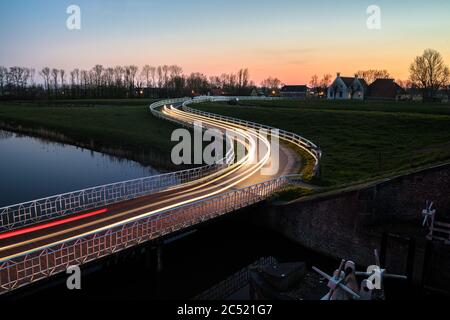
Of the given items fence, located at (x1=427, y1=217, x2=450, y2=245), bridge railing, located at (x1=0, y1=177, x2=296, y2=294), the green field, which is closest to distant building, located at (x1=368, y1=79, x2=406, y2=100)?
the green field

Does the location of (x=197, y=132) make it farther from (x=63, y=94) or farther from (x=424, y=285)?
(x=63, y=94)

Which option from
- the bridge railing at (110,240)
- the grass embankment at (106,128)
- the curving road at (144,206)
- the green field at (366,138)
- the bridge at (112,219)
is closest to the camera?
the bridge railing at (110,240)

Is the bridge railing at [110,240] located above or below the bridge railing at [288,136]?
below

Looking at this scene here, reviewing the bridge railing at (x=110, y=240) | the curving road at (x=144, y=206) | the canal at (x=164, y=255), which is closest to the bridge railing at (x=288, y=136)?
the curving road at (x=144, y=206)

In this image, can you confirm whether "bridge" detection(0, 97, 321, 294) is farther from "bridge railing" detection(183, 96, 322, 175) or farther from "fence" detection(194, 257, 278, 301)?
"fence" detection(194, 257, 278, 301)

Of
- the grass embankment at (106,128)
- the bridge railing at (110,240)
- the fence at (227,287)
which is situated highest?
the grass embankment at (106,128)

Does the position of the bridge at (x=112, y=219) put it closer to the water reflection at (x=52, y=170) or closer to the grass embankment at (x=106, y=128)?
the water reflection at (x=52, y=170)
